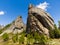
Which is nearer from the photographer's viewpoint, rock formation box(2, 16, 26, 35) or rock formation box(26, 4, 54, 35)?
rock formation box(26, 4, 54, 35)

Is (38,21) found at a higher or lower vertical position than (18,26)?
lower

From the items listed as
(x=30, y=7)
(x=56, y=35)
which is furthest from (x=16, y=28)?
(x=56, y=35)

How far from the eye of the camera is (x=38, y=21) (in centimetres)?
11069

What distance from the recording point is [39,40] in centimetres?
8881

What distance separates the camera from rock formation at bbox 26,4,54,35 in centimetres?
10862

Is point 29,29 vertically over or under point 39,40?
over

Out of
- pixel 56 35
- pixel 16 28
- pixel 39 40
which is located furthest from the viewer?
pixel 16 28

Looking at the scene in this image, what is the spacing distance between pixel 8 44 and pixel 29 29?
79.3 feet

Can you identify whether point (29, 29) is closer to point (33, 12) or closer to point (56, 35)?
point (33, 12)

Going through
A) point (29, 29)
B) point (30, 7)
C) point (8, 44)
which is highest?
point (30, 7)

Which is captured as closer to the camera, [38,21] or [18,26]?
[38,21]

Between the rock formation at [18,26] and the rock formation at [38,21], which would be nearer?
the rock formation at [38,21]

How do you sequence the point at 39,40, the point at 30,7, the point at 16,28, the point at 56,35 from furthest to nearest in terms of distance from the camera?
the point at 16,28 → the point at 30,7 → the point at 56,35 → the point at 39,40

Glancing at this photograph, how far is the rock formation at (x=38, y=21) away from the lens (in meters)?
109
